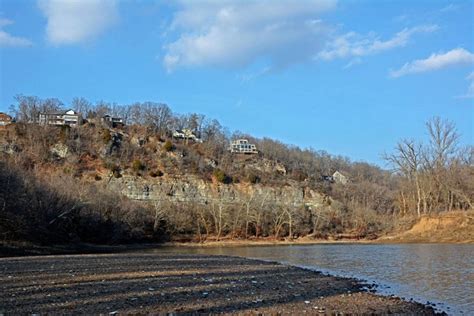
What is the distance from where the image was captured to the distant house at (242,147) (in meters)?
176

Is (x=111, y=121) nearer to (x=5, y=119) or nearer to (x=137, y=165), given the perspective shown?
(x=5, y=119)

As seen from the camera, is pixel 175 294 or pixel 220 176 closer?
pixel 175 294

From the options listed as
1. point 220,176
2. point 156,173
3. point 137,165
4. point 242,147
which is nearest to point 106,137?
point 137,165

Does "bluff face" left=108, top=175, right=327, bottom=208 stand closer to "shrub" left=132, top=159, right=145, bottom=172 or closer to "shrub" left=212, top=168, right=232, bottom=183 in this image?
"shrub" left=212, top=168, right=232, bottom=183

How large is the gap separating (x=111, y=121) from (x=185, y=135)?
A: 25.2 meters

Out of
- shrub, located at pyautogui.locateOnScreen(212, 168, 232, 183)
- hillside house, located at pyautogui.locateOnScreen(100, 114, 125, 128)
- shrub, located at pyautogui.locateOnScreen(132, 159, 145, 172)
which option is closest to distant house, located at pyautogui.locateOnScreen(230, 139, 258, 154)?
shrub, located at pyautogui.locateOnScreen(212, 168, 232, 183)

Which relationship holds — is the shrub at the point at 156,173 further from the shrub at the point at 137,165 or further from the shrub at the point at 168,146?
the shrub at the point at 168,146

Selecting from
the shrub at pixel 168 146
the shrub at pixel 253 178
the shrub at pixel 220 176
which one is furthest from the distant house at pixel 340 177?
the shrub at pixel 168 146

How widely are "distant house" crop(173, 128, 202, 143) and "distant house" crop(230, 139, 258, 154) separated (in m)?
13.7

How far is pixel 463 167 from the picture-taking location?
106 m

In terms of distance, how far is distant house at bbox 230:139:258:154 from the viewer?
176 metres

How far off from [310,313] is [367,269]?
74.2 feet

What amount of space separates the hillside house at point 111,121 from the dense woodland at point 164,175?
103 inches

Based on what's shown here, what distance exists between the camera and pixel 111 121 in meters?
160
